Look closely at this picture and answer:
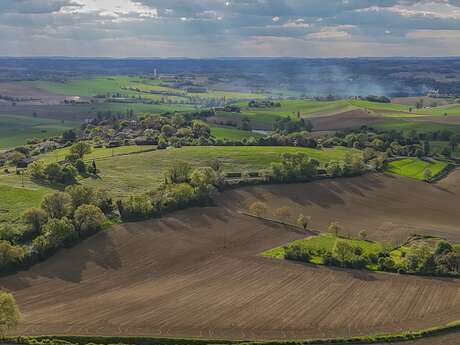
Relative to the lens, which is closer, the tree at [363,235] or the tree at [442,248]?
the tree at [442,248]

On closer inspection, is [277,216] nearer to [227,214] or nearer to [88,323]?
[227,214]

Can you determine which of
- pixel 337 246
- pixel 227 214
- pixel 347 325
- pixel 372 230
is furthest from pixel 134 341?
pixel 372 230

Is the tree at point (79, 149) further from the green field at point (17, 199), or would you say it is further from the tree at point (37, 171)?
the green field at point (17, 199)

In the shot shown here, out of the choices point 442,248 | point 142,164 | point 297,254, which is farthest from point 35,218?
point 442,248

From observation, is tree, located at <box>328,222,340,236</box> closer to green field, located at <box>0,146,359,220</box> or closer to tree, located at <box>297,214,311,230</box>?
tree, located at <box>297,214,311,230</box>

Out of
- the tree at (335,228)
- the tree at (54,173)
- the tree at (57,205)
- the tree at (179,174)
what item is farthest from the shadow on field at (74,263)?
the tree at (335,228)
